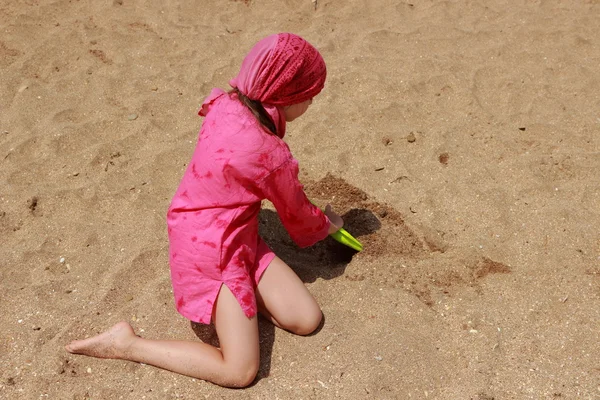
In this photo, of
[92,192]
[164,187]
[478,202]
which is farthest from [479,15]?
[92,192]

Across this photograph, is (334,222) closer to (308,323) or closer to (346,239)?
(346,239)

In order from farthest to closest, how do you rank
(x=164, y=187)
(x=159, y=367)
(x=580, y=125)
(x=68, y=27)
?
(x=68, y=27)
(x=580, y=125)
(x=164, y=187)
(x=159, y=367)

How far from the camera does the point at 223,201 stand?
229 centimetres

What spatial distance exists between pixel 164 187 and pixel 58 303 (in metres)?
0.77

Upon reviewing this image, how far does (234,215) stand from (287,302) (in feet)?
1.25

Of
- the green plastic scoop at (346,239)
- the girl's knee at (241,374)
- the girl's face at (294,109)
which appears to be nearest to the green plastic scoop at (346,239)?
the green plastic scoop at (346,239)

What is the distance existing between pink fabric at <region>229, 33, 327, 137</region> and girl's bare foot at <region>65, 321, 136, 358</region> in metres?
0.94

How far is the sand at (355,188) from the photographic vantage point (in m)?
2.30

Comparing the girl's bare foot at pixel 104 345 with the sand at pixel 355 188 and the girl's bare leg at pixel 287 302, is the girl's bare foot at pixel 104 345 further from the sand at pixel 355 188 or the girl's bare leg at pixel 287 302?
the girl's bare leg at pixel 287 302

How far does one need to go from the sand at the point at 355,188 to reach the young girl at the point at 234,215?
3.6 inches

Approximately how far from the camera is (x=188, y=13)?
169 inches

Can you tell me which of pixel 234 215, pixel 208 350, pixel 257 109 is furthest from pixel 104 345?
pixel 257 109

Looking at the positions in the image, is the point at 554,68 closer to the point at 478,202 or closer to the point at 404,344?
the point at 478,202

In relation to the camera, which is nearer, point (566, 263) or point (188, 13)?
point (566, 263)
